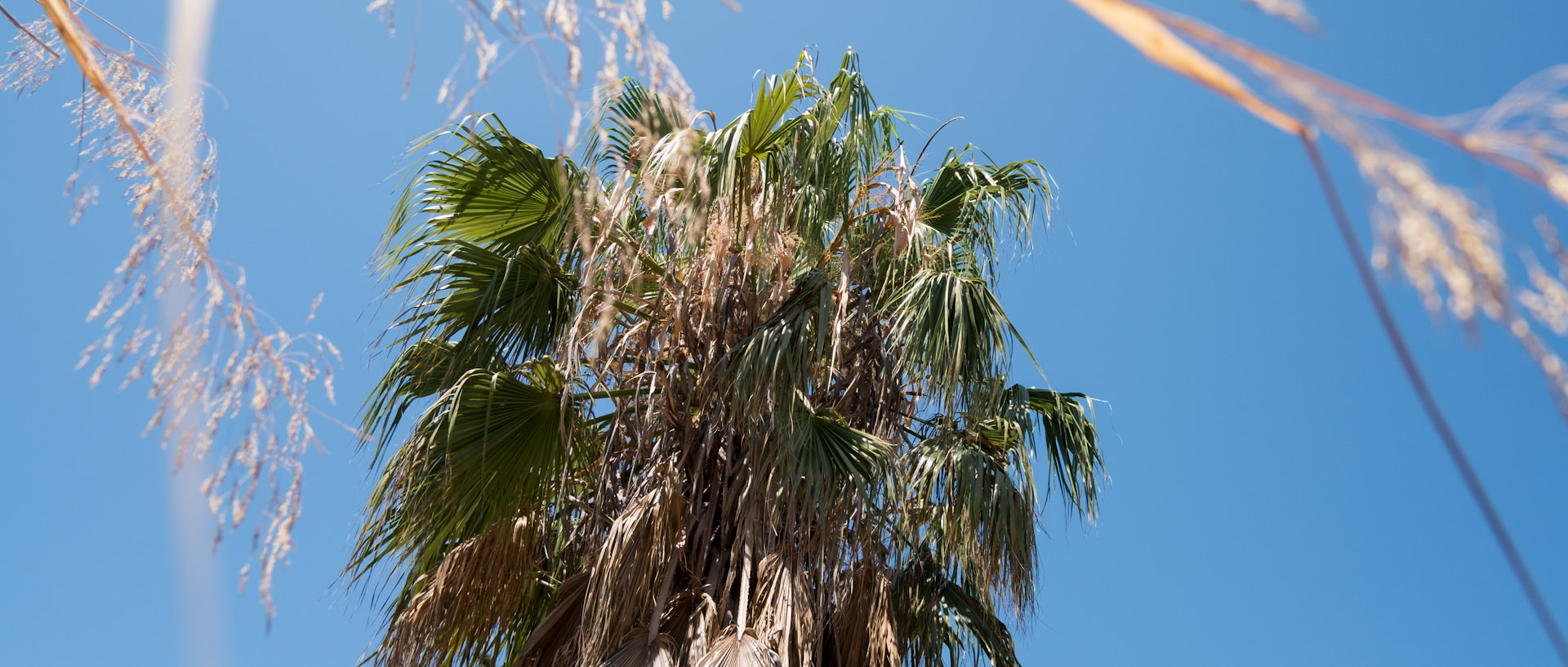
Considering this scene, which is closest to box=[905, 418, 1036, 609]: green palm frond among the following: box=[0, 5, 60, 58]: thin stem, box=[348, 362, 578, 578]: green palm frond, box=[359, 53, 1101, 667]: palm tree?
box=[359, 53, 1101, 667]: palm tree

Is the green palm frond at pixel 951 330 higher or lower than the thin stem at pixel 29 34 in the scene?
higher

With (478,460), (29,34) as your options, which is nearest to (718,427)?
(478,460)

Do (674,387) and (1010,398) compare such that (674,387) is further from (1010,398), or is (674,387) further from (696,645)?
(1010,398)

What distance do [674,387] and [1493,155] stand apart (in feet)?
12.0

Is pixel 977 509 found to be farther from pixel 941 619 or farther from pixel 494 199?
pixel 494 199

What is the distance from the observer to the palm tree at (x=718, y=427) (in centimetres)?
365

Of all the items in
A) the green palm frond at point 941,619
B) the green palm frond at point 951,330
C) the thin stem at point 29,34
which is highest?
→ the green palm frond at point 951,330

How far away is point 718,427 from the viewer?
4047mm

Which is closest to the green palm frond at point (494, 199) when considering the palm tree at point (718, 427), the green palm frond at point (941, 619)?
the palm tree at point (718, 427)

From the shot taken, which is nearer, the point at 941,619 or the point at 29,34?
the point at 29,34

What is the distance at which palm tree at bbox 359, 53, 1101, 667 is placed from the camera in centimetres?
365

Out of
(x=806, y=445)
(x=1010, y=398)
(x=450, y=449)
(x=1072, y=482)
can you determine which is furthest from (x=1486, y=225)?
(x=1072, y=482)

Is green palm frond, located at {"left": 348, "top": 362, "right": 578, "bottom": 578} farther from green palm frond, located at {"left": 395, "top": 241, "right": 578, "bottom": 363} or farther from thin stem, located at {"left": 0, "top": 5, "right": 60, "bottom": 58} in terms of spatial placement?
thin stem, located at {"left": 0, "top": 5, "right": 60, "bottom": 58}

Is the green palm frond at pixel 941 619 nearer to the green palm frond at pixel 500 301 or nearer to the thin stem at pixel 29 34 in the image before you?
the green palm frond at pixel 500 301
